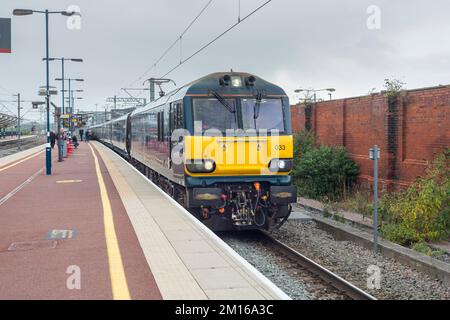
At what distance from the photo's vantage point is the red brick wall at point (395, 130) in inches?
578

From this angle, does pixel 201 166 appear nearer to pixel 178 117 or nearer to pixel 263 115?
pixel 178 117

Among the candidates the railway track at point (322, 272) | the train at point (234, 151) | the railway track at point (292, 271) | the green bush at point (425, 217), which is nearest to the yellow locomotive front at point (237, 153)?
the train at point (234, 151)

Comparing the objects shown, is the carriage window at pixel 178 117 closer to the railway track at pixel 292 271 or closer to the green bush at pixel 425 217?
the railway track at pixel 292 271

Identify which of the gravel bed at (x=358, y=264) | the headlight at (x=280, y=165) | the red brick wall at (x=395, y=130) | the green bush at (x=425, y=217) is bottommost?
the gravel bed at (x=358, y=264)

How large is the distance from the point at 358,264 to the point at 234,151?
11.0 ft

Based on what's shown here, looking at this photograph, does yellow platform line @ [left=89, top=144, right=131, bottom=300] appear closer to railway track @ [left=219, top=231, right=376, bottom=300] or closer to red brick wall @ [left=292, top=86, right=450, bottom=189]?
railway track @ [left=219, top=231, right=376, bottom=300]

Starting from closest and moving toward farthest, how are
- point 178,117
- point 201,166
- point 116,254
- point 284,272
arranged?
point 116,254 → point 284,272 → point 201,166 → point 178,117

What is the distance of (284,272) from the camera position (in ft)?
31.1

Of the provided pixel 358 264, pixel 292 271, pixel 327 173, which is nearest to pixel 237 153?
pixel 292 271

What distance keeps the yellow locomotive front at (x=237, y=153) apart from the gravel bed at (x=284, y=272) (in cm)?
51

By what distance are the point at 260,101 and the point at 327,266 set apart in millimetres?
3866

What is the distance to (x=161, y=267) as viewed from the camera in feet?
23.9

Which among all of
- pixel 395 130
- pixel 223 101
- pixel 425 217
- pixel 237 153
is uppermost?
pixel 223 101
